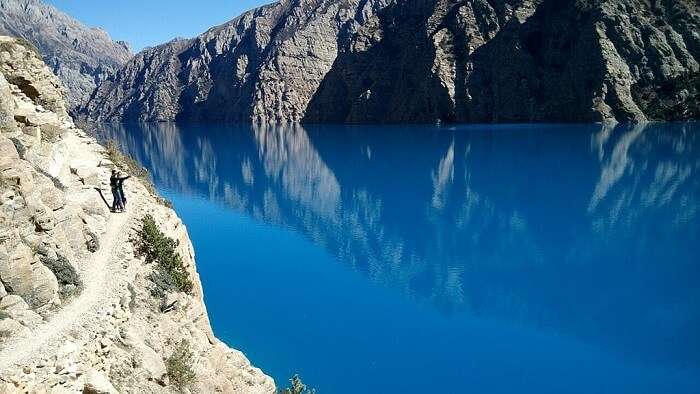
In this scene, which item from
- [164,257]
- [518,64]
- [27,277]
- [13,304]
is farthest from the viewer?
[518,64]

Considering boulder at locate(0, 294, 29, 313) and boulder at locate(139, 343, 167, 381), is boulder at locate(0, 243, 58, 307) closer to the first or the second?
boulder at locate(0, 294, 29, 313)

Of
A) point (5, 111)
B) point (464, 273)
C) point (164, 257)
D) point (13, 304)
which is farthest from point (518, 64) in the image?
point (13, 304)

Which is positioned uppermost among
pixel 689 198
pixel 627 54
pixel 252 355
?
pixel 627 54

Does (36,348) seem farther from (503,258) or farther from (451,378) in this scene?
(503,258)

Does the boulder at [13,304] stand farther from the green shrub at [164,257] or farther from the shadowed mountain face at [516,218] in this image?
the shadowed mountain face at [516,218]

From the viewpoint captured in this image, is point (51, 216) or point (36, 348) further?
point (51, 216)

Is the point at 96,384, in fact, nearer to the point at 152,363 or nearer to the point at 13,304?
the point at 152,363

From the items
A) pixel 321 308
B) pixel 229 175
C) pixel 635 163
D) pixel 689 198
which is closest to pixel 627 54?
pixel 635 163
